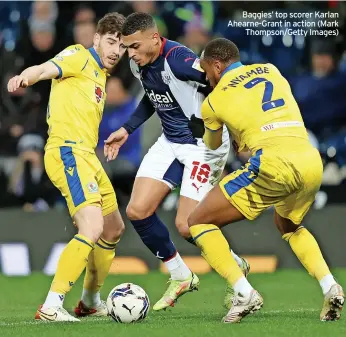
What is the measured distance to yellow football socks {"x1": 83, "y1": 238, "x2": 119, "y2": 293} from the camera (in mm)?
7980

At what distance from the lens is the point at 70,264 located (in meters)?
7.17

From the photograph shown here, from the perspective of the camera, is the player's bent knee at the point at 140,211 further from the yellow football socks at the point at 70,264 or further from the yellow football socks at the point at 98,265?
the yellow football socks at the point at 70,264

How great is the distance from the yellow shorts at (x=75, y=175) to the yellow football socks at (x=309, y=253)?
1.59 metres

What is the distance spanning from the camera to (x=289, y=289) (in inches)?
412

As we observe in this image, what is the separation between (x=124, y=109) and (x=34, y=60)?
1.51 meters

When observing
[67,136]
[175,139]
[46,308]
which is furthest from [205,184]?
[46,308]

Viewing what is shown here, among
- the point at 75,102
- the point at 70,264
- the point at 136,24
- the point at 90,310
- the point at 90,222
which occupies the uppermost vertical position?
the point at 136,24

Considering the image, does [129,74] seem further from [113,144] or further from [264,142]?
[264,142]

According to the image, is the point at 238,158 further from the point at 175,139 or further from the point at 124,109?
the point at 175,139

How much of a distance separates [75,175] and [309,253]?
6.40ft

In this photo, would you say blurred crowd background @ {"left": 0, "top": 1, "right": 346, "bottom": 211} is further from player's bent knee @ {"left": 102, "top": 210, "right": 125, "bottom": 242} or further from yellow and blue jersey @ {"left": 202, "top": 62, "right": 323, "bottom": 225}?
yellow and blue jersey @ {"left": 202, "top": 62, "right": 323, "bottom": 225}

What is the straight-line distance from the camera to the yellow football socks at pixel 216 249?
7000mm

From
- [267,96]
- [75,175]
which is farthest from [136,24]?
[267,96]

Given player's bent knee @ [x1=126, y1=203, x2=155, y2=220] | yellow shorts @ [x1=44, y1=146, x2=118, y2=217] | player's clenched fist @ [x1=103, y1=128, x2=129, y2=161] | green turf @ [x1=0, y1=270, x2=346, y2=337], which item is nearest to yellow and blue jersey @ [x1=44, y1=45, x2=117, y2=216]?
yellow shorts @ [x1=44, y1=146, x2=118, y2=217]
